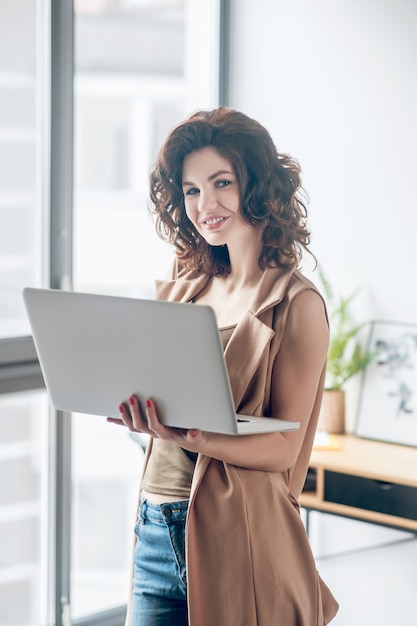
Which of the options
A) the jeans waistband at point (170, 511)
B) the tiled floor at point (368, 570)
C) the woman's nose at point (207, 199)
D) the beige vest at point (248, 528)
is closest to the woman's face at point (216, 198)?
the woman's nose at point (207, 199)

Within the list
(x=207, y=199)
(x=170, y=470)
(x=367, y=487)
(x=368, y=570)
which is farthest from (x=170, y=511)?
(x=368, y=570)

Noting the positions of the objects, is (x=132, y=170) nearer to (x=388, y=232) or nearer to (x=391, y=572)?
(x=388, y=232)

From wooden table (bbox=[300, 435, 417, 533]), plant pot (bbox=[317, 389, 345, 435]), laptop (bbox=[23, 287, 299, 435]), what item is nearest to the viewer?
laptop (bbox=[23, 287, 299, 435])

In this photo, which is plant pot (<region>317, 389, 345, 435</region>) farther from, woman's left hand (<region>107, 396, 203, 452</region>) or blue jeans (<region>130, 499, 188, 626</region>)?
woman's left hand (<region>107, 396, 203, 452</region>)

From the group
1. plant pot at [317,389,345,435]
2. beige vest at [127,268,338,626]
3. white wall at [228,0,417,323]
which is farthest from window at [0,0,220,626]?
beige vest at [127,268,338,626]

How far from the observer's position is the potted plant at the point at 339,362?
2.95 metres

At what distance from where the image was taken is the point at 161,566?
5.38 feet

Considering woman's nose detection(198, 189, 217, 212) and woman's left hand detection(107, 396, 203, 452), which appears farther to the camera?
woman's nose detection(198, 189, 217, 212)

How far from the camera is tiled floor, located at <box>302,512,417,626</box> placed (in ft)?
9.77

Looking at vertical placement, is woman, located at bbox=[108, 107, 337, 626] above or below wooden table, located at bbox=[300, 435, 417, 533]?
above

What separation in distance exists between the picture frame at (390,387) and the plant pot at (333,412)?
0.19 ft

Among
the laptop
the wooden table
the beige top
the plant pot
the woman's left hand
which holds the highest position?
the laptop

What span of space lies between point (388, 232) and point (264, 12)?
95 centimetres

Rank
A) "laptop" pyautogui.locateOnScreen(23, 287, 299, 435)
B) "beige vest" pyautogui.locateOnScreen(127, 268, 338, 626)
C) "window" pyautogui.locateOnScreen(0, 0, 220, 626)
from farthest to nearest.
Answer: "window" pyautogui.locateOnScreen(0, 0, 220, 626) < "beige vest" pyautogui.locateOnScreen(127, 268, 338, 626) < "laptop" pyautogui.locateOnScreen(23, 287, 299, 435)
